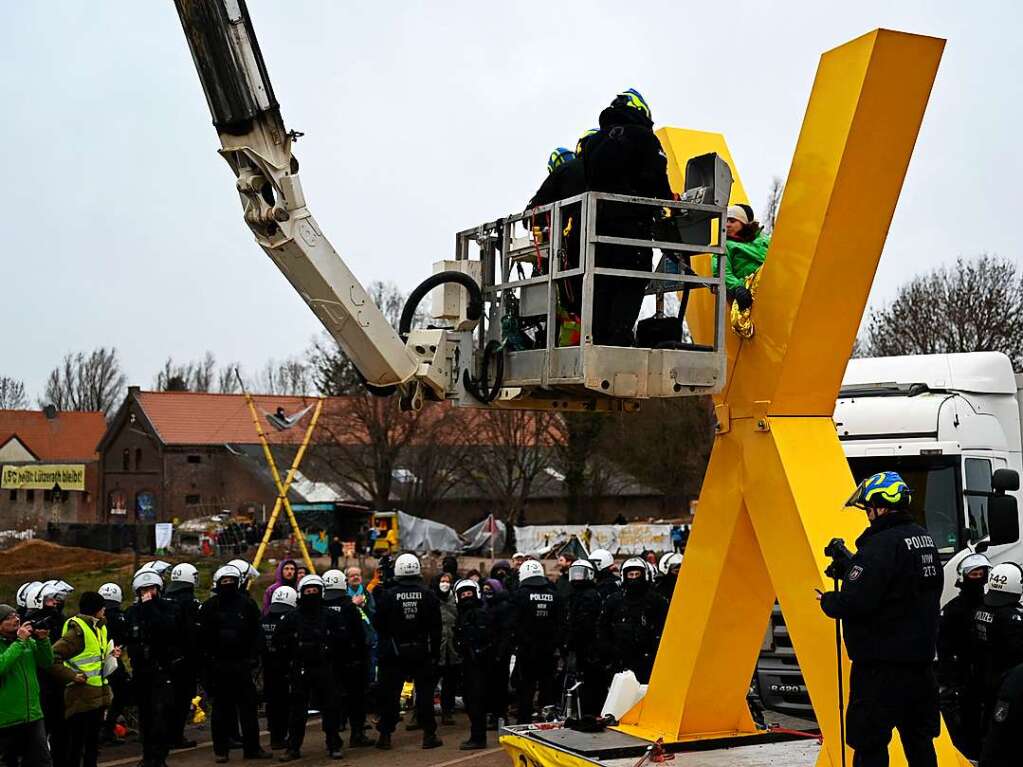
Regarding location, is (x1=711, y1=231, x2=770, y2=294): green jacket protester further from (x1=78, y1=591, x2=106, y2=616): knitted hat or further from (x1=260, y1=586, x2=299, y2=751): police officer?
(x1=260, y1=586, x2=299, y2=751): police officer

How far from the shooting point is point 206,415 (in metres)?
66.9

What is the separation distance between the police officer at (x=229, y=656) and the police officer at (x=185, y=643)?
0.12 metres

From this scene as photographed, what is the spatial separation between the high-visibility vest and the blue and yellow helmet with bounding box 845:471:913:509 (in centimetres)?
671

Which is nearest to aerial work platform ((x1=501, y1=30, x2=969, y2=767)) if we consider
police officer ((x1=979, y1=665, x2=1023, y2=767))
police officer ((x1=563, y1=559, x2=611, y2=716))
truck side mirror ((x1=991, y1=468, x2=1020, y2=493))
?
police officer ((x1=979, y1=665, x2=1023, y2=767))

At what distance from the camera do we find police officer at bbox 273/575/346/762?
12500 mm

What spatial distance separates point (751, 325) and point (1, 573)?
30.8 meters

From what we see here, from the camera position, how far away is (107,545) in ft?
147

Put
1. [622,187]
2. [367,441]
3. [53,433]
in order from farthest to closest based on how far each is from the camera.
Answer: [53,433], [367,441], [622,187]

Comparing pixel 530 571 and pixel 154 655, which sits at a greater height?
pixel 530 571

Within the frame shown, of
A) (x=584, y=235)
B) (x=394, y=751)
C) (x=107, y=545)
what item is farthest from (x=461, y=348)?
(x=107, y=545)

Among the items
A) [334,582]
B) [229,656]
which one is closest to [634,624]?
[334,582]

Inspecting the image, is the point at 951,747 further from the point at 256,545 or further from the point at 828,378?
the point at 256,545

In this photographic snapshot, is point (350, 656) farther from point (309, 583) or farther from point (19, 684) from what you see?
point (19, 684)

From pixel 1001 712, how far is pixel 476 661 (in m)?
7.99
